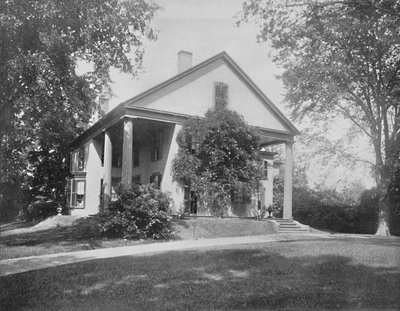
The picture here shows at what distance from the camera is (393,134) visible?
24.0 meters

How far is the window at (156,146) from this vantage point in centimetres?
2230

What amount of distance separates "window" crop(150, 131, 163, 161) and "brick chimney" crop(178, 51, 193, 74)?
153 inches

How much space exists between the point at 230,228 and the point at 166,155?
5.07 m

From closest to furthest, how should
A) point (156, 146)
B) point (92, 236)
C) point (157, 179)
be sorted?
point (92, 236) < point (157, 179) < point (156, 146)

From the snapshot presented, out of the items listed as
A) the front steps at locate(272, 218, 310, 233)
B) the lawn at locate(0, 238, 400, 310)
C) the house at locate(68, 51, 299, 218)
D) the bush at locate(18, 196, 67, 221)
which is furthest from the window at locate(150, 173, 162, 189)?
the bush at locate(18, 196, 67, 221)

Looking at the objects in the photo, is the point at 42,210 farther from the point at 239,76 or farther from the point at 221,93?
the point at 239,76

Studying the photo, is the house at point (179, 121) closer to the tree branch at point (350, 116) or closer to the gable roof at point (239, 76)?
the gable roof at point (239, 76)

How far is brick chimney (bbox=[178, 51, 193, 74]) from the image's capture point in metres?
23.3

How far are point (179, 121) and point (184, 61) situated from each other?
4.48 meters

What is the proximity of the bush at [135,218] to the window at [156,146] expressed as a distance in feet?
19.8

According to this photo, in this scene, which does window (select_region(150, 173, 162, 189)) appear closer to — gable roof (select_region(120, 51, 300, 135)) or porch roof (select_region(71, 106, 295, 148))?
porch roof (select_region(71, 106, 295, 148))

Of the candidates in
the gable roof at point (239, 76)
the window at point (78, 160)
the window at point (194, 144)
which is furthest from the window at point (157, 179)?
the window at point (78, 160)

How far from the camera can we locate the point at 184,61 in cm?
2330

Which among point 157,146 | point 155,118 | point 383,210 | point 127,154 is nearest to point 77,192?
point 157,146
